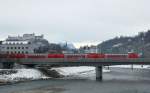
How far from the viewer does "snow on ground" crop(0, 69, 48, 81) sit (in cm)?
9329

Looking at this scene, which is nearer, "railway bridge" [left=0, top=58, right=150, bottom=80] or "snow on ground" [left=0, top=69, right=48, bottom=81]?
"snow on ground" [left=0, top=69, right=48, bottom=81]

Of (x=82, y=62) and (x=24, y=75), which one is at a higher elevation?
(x=82, y=62)

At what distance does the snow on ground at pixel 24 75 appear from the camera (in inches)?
3673

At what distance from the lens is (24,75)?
100m

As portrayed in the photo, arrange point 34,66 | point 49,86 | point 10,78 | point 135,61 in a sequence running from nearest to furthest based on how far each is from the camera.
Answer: point 49,86 → point 10,78 → point 135,61 → point 34,66

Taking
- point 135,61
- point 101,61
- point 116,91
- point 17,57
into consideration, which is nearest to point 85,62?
point 101,61

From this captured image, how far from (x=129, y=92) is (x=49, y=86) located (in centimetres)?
1952

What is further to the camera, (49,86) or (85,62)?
(85,62)

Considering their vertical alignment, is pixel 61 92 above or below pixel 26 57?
below

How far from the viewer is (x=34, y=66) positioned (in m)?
118

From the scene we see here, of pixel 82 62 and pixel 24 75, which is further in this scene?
pixel 82 62

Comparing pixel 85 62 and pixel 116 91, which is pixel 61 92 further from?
pixel 85 62

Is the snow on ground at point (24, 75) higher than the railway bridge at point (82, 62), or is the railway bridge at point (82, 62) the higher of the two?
the railway bridge at point (82, 62)

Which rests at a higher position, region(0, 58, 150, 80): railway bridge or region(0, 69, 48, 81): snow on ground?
region(0, 58, 150, 80): railway bridge
